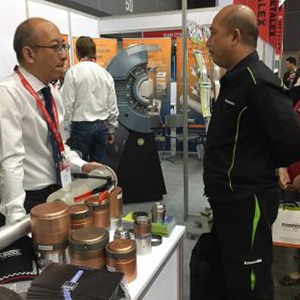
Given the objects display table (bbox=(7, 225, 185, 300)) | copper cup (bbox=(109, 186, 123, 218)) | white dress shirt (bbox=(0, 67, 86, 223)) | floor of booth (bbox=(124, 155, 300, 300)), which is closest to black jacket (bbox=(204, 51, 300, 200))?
display table (bbox=(7, 225, 185, 300))

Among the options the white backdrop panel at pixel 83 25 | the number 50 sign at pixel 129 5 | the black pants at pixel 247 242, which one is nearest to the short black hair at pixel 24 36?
the black pants at pixel 247 242

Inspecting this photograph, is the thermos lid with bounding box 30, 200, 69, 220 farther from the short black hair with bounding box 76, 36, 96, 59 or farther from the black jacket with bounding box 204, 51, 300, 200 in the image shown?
the short black hair with bounding box 76, 36, 96, 59

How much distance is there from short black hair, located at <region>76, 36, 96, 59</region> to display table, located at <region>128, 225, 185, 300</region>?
2482mm

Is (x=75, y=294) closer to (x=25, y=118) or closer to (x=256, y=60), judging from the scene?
(x=25, y=118)

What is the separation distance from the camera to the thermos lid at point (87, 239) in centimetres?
103

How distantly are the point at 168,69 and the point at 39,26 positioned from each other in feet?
14.0

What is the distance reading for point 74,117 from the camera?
11.9ft

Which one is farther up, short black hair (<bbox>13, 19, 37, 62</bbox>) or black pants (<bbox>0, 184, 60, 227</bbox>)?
short black hair (<bbox>13, 19, 37, 62</bbox>)

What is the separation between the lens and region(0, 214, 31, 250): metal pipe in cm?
106

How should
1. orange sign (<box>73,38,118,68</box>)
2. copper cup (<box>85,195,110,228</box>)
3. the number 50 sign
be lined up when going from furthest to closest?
the number 50 sign
orange sign (<box>73,38,118,68</box>)
copper cup (<box>85,195,110,228</box>)

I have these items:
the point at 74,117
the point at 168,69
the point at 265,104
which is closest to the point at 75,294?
the point at 265,104

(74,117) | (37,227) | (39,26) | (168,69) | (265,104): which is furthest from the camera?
(168,69)

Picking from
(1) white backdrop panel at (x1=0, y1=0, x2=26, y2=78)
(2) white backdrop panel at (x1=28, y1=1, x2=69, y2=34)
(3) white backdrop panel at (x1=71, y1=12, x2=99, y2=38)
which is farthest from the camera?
(3) white backdrop panel at (x1=71, y1=12, x2=99, y2=38)

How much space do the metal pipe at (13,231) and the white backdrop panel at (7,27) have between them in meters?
3.12
